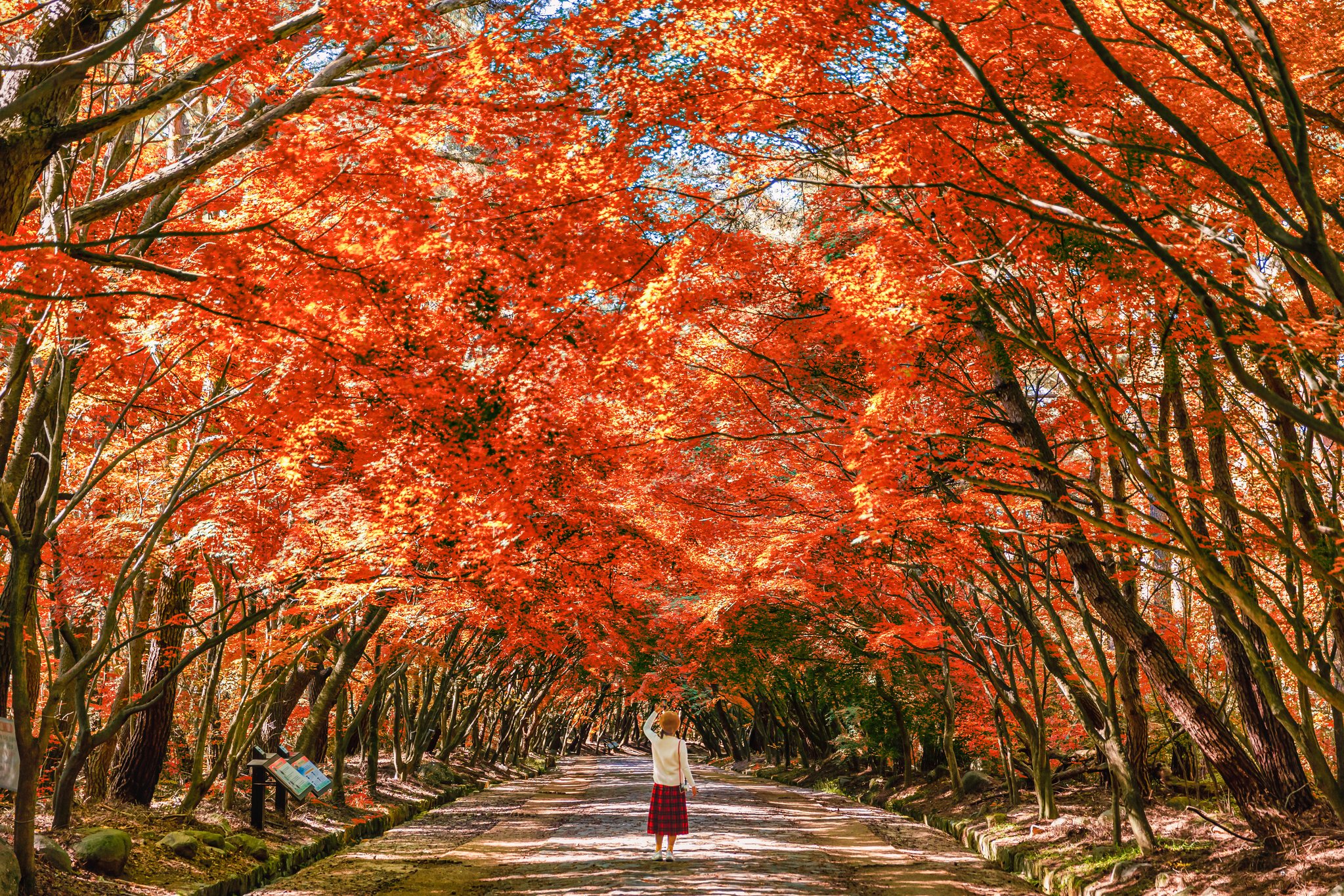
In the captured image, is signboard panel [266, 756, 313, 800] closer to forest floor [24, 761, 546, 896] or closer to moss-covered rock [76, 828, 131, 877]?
forest floor [24, 761, 546, 896]

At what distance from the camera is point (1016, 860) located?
1060 centimetres

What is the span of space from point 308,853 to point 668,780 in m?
4.54

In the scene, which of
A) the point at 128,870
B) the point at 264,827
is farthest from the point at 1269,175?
the point at 264,827

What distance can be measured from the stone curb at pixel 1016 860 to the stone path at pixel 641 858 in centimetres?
20

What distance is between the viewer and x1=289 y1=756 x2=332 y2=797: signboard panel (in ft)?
38.3

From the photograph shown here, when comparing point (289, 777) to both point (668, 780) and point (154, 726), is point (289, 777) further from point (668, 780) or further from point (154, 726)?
point (668, 780)

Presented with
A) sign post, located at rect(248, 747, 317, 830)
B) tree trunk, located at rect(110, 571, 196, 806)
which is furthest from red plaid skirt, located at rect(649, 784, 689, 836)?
tree trunk, located at rect(110, 571, 196, 806)

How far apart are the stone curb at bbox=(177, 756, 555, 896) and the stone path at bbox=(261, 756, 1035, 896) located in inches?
11.8

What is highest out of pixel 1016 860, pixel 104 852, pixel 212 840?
pixel 104 852

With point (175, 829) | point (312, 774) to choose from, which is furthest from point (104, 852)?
point (312, 774)

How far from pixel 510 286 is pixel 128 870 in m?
6.28

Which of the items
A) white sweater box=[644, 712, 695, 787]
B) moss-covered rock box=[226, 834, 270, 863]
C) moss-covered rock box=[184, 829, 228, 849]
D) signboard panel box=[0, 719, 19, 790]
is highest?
signboard panel box=[0, 719, 19, 790]

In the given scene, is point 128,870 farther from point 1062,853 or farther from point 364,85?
point 1062,853

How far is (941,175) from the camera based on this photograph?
7.91m
